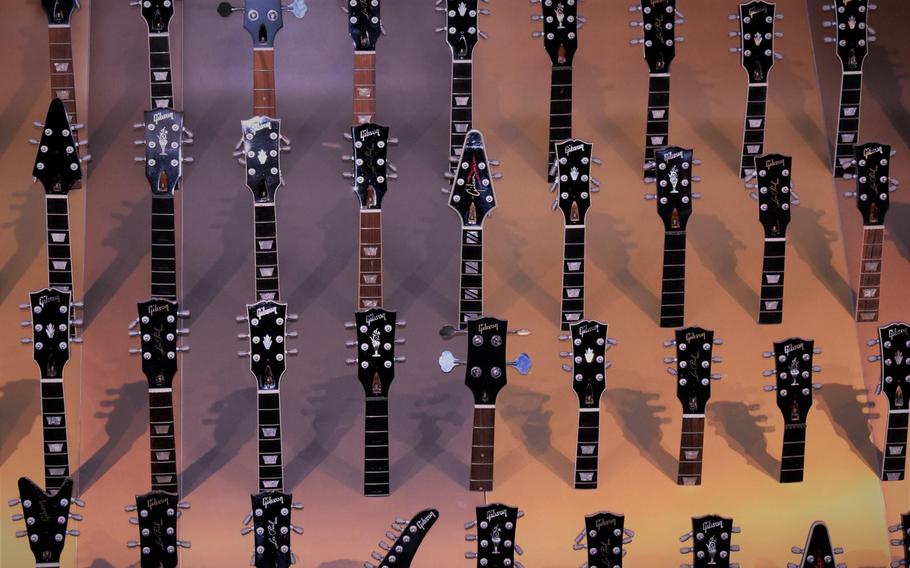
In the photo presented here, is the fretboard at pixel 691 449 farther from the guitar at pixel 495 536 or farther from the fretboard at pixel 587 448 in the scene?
the guitar at pixel 495 536

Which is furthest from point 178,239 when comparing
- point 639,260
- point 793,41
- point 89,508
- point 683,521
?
point 793,41

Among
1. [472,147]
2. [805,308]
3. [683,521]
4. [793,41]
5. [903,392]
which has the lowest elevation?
[683,521]

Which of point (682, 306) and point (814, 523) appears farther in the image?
point (682, 306)

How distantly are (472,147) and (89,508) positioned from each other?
1.95 metres

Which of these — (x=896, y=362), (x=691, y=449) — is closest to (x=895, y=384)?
(x=896, y=362)

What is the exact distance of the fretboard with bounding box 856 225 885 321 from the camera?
4.38 metres

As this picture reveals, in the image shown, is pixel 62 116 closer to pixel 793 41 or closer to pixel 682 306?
pixel 682 306

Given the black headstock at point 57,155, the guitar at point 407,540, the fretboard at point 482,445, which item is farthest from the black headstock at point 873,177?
the black headstock at point 57,155

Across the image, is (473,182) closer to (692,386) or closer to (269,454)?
(692,386)

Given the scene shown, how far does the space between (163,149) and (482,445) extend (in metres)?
1.62

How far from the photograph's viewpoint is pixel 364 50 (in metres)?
4.35

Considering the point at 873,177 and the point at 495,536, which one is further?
the point at 873,177

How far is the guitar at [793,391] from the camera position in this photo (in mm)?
4270

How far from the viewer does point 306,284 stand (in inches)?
172
